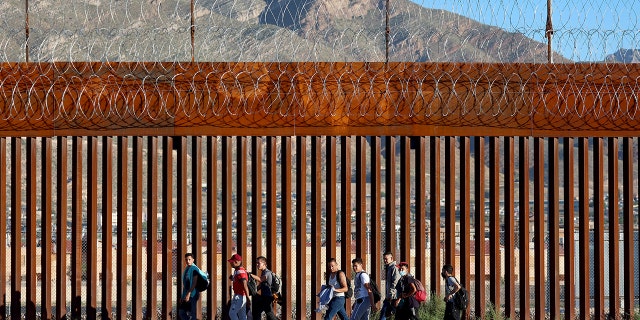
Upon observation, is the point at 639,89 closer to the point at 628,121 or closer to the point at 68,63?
the point at 628,121

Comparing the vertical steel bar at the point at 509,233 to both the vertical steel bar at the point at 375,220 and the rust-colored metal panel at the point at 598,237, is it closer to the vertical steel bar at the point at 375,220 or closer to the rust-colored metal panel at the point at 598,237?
the rust-colored metal panel at the point at 598,237

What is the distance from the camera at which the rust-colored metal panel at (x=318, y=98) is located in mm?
11492

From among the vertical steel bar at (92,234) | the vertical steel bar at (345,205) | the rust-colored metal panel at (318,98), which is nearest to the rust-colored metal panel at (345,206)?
the vertical steel bar at (345,205)

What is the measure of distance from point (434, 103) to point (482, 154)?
747 mm

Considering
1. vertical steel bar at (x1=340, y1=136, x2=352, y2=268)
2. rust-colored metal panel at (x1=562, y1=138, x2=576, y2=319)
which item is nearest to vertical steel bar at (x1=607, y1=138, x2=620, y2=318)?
rust-colored metal panel at (x1=562, y1=138, x2=576, y2=319)

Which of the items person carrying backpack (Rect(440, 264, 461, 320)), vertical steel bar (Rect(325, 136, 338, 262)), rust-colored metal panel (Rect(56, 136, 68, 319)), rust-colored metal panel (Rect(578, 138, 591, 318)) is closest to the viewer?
person carrying backpack (Rect(440, 264, 461, 320))

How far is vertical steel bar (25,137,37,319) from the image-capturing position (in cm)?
1149

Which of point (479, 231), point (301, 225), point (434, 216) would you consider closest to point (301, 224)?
point (301, 225)

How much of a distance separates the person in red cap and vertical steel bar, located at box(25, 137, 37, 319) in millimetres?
2227

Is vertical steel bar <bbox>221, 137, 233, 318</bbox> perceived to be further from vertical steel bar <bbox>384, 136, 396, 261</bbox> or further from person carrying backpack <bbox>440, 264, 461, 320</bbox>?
person carrying backpack <bbox>440, 264, 461, 320</bbox>

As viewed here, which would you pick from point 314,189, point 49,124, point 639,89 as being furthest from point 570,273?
point 49,124

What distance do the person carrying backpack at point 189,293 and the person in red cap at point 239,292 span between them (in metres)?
0.40

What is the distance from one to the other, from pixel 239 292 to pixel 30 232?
2.48 metres

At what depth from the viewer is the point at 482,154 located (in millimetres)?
11797
